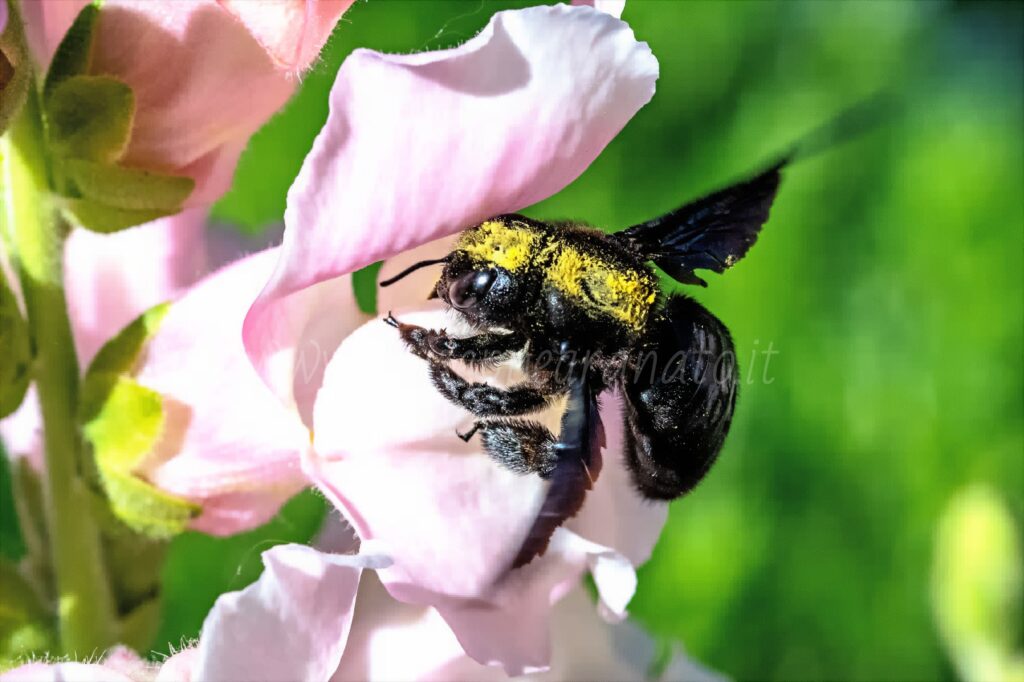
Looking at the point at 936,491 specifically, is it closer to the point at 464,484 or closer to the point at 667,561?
the point at 667,561

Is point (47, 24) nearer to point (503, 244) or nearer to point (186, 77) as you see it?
point (186, 77)

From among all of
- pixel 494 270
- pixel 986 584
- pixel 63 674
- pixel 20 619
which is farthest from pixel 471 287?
pixel 986 584

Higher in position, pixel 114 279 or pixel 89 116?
pixel 89 116

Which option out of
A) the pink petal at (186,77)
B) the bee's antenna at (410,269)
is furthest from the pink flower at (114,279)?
the bee's antenna at (410,269)

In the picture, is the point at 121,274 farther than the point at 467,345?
Yes

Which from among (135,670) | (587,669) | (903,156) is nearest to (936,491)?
(903,156)

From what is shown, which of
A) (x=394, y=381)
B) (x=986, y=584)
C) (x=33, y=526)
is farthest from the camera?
(x=986, y=584)

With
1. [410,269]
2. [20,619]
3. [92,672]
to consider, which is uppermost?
[410,269]

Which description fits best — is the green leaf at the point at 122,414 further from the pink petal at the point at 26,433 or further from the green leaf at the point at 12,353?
the pink petal at the point at 26,433
